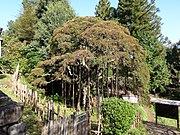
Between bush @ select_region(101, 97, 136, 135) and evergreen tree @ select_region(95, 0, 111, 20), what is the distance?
51.8ft

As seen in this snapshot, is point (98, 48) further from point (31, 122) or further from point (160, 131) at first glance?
point (160, 131)

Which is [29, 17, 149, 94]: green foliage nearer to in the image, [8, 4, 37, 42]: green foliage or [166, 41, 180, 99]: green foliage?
[166, 41, 180, 99]: green foliage

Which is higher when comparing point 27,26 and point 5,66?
point 27,26

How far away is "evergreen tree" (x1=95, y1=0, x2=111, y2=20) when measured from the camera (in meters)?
21.5

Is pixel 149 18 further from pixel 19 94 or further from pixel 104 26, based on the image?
pixel 19 94

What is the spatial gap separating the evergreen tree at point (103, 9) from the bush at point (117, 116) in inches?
621

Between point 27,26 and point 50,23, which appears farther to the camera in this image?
point 27,26

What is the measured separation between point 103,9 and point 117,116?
16.5 m

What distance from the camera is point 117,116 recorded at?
21.5 ft

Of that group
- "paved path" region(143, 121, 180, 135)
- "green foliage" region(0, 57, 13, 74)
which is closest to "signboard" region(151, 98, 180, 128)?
"paved path" region(143, 121, 180, 135)

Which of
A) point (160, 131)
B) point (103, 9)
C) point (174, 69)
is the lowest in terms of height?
point (160, 131)

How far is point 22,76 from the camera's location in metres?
14.3

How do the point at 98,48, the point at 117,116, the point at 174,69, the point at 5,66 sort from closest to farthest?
the point at 117,116
the point at 98,48
the point at 5,66
the point at 174,69

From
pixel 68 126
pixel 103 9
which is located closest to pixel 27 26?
pixel 103 9
